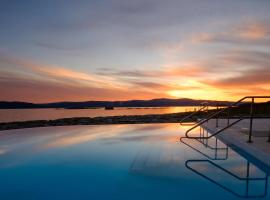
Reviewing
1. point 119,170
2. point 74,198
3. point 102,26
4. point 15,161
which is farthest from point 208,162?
point 102,26

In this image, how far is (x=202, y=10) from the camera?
967 centimetres

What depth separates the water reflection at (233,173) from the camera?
13.1ft

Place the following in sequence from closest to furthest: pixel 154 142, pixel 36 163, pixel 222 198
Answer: pixel 222 198 < pixel 36 163 < pixel 154 142

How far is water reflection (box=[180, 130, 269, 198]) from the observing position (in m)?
3.99

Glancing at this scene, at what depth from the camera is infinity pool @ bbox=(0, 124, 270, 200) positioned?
403 cm

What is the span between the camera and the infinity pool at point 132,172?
4031mm

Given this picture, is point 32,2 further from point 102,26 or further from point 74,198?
point 74,198

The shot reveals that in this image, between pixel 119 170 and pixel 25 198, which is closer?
pixel 25 198

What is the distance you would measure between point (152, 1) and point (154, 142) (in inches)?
172

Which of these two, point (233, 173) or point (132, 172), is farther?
point (132, 172)

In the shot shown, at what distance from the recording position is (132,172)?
509 centimetres

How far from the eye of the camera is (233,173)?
15.7ft

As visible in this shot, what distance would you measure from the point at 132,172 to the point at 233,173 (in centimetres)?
157

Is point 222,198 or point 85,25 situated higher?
point 85,25
